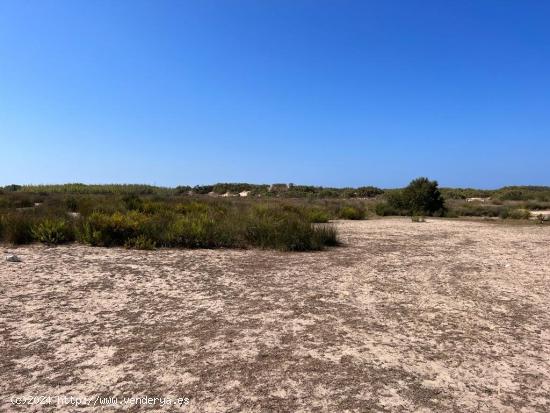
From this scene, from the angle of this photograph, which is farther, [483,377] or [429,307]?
[429,307]

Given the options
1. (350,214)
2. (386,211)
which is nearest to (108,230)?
(350,214)

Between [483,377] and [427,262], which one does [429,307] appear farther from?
[427,262]

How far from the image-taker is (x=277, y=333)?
4453 millimetres

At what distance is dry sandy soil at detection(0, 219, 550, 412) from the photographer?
3.27m

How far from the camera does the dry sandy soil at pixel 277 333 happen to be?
3266 mm

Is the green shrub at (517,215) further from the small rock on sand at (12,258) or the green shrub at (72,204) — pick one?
the small rock on sand at (12,258)

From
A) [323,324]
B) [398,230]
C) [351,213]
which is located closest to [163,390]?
[323,324]

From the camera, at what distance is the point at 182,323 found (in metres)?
4.73

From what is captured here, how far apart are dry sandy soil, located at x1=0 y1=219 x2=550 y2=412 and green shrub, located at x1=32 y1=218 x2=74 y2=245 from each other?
1.38 meters

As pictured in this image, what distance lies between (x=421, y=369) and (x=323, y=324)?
127 centimetres

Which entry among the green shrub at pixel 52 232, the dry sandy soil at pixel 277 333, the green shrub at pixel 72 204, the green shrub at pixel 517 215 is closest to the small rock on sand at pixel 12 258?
the dry sandy soil at pixel 277 333

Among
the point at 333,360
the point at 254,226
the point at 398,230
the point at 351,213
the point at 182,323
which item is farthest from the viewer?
the point at 351,213

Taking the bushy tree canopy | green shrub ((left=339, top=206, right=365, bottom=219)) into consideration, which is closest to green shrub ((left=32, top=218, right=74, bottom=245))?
green shrub ((left=339, top=206, right=365, bottom=219))

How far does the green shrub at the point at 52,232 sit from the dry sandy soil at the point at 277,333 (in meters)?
1.38
